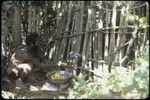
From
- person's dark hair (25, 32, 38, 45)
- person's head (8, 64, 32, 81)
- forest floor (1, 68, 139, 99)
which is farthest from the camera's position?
person's dark hair (25, 32, 38, 45)

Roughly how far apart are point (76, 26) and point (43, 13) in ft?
3.76

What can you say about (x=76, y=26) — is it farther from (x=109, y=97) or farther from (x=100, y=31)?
(x=109, y=97)

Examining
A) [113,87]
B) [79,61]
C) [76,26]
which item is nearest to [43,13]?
[76,26]

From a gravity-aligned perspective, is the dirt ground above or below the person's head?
below

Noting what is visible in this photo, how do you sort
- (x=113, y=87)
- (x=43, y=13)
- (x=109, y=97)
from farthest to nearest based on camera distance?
(x=43, y=13), (x=113, y=87), (x=109, y=97)

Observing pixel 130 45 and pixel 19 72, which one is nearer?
pixel 19 72

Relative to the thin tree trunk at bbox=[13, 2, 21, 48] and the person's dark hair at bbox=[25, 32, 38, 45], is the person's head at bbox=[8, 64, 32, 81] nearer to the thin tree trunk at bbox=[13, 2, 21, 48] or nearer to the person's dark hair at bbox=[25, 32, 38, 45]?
the person's dark hair at bbox=[25, 32, 38, 45]

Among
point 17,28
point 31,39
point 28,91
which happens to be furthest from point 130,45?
point 17,28

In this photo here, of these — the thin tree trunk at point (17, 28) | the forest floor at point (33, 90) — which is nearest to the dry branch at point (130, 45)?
A: the forest floor at point (33, 90)

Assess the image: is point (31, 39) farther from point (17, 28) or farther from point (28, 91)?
point (28, 91)

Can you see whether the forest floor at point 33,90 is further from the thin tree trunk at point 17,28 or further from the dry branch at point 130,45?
the thin tree trunk at point 17,28

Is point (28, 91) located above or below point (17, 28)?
below

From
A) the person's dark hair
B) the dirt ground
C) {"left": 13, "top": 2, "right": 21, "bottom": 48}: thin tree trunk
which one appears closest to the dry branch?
the dirt ground

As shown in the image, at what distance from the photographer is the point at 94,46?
8117 mm
